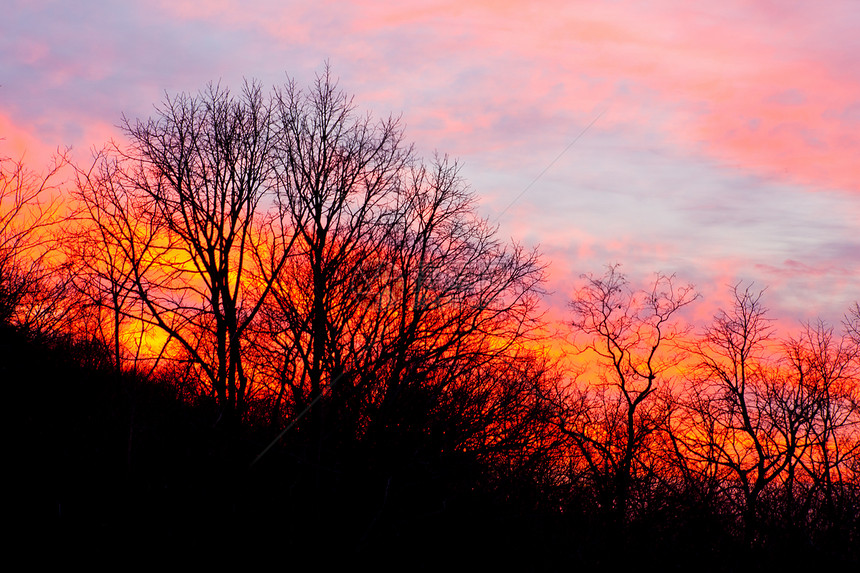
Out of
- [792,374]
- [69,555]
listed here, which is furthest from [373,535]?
[792,374]

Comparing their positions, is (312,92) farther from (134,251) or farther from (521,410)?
(521,410)

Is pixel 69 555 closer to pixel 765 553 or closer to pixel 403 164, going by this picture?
pixel 765 553

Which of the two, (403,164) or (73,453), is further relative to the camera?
(403,164)

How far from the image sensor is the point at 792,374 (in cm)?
3516

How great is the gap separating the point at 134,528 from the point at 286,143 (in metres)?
24.2

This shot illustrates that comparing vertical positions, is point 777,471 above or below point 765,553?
above

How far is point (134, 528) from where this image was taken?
276 inches

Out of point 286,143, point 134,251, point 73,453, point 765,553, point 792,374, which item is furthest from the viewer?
point 792,374

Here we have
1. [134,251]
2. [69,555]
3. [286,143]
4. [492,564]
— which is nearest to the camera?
[69,555]

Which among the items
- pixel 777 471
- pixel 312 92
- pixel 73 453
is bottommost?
pixel 73 453

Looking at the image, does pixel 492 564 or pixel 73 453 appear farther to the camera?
pixel 492 564

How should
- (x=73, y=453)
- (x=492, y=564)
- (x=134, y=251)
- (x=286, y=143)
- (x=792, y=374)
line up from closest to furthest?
1. (x=73, y=453)
2. (x=492, y=564)
3. (x=134, y=251)
4. (x=286, y=143)
5. (x=792, y=374)

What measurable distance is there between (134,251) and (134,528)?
69.7 feet

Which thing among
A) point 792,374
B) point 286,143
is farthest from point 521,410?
point 792,374
